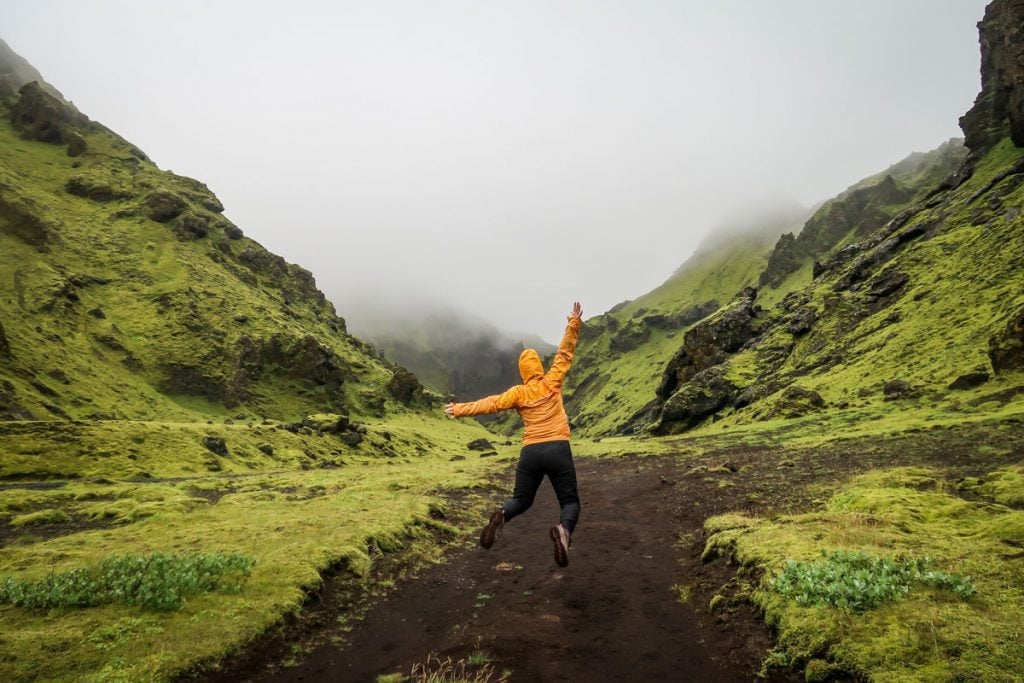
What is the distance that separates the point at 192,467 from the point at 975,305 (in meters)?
77.2

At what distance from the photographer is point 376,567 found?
43.5ft

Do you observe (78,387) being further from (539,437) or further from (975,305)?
(975,305)

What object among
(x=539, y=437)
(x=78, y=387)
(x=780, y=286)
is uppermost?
(x=780, y=286)

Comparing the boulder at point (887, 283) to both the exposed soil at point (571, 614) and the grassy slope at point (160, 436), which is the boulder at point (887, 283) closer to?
the grassy slope at point (160, 436)

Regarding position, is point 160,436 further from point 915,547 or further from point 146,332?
point 146,332

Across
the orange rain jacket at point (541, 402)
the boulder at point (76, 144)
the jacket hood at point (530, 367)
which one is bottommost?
the orange rain jacket at point (541, 402)

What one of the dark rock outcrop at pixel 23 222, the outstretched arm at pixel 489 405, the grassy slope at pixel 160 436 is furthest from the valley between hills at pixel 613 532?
the dark rock outcrop at pixel 23 222

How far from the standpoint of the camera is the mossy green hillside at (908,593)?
18.0ft

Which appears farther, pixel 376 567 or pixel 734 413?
pixel 734 413

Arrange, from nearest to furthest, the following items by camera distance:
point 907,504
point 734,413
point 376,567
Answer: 1. point 907,504
2. point 376,567
3. point 734,413

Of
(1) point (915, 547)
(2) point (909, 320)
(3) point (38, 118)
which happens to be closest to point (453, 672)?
(1) point (915, 547)

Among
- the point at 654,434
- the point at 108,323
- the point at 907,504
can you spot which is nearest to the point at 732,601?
the point at 907,504

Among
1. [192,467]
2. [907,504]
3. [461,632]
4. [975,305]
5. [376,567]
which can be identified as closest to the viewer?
[461,632]

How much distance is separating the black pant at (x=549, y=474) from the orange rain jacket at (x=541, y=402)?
0.23 metres
